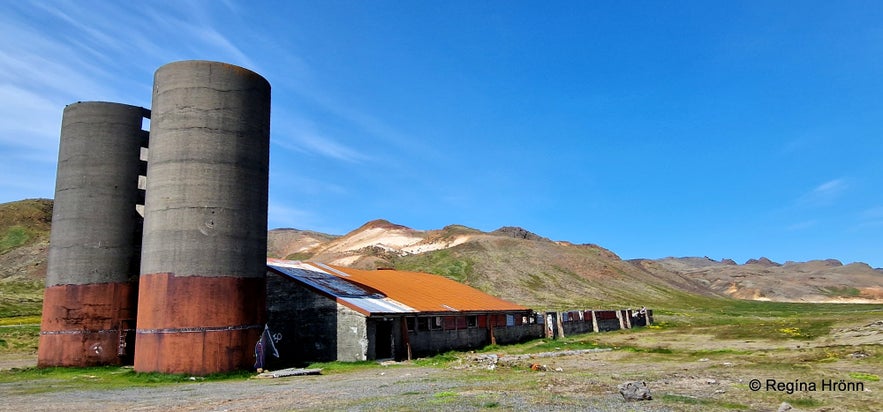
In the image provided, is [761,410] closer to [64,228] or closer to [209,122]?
[209,122]

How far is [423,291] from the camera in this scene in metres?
40.3

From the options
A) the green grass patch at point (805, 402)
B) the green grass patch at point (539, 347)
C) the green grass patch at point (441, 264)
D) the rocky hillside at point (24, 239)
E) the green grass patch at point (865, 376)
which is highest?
the rocky hillside at point (24, 239)

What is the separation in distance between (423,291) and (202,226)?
728 inches

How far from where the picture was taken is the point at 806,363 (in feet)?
73.1

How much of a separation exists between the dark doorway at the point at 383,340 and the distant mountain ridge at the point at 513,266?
43.8 metres

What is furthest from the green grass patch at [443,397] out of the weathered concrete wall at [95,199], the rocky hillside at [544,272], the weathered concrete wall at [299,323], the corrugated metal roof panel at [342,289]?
the rocky hillside at [544,272]

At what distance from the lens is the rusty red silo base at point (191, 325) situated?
24219 millimetres

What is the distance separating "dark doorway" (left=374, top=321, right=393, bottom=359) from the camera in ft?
98.6

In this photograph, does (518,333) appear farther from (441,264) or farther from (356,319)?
(441,264)

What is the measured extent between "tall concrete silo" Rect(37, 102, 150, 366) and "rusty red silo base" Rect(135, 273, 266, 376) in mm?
5329

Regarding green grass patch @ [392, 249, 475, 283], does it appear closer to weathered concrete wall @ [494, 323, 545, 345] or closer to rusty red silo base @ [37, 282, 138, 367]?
weathered concrete wall @ [494, 323, 545, 345]

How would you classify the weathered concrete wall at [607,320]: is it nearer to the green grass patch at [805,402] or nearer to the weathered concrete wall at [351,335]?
the weathered concrete wall at [351,335]

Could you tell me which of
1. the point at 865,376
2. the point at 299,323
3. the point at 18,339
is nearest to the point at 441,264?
the point at 18,339

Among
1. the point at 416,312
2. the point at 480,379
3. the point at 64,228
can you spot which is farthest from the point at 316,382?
the point at 64,228
